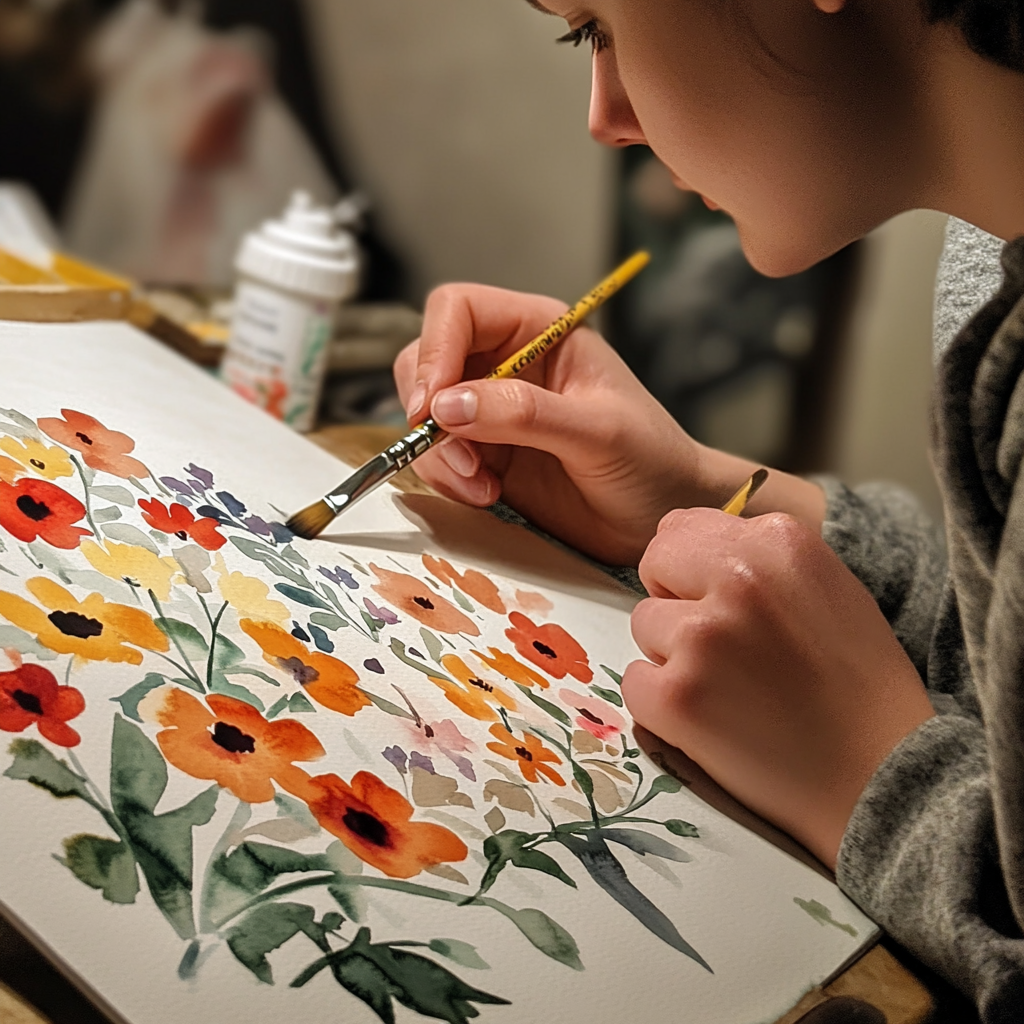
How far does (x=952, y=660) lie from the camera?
1.67ft

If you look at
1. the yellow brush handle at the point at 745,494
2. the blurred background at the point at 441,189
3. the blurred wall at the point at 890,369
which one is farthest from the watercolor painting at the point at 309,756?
the blurred wall at the point at 890,369

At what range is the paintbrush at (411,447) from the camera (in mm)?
500

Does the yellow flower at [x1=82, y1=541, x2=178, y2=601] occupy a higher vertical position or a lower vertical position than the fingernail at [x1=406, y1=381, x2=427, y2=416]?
lower

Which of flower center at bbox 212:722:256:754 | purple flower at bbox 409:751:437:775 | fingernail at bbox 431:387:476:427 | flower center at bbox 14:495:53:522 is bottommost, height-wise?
purple flower at bbox 409:751:437:775

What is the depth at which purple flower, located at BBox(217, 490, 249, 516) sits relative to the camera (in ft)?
1.60

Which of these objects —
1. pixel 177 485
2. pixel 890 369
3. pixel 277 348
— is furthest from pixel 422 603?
pixel 890 369

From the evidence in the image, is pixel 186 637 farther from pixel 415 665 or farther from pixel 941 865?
pixel 941 865

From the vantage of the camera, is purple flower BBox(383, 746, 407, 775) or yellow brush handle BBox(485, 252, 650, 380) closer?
purple flower BBox(383, 746, 407, 775)

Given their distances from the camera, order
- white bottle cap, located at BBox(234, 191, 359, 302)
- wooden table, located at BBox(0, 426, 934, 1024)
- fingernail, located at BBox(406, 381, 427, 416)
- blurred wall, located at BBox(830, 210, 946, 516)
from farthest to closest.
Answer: blurred wall, located at BBox(830, 210, 946, 516) → white bottle cap, located at BBox(234, 191, 359, 302) → fingernail, located at BBox(406, 381, 427, 416) → wooden table, located at BBox(0, 426, 934, 1024)

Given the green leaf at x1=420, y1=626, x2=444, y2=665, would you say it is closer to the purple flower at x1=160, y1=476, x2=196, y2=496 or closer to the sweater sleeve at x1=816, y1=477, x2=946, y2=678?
the purple flower at x1=160, y1=476, x2=196, y2=496

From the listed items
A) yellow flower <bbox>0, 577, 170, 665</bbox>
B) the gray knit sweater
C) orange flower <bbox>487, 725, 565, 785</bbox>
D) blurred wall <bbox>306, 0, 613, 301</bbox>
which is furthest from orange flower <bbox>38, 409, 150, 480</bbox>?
blurred wall <bbox>306, 0, 613, 301</bbox>

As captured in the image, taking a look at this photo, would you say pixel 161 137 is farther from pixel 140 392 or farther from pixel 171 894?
pixel 171 894

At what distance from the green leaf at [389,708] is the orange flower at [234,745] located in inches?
1.4

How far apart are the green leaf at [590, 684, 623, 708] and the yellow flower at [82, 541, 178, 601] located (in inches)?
7.5
